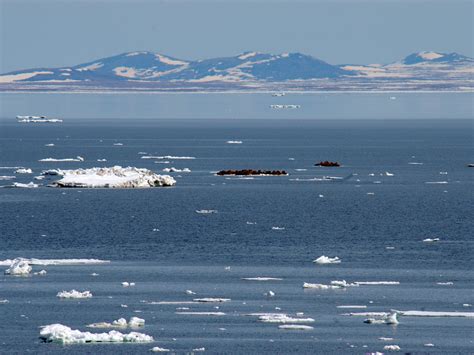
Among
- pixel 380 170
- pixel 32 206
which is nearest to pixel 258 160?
pixel 380 170

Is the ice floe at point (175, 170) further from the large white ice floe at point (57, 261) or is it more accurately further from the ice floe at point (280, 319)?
the ice floe at point (280, 319)

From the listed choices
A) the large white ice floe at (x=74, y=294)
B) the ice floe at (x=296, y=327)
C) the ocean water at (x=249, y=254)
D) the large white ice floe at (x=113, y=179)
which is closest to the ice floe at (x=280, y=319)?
the ocean water at (x=249, y=254)

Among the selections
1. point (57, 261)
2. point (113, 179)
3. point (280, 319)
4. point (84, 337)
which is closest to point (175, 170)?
point (113, 179)

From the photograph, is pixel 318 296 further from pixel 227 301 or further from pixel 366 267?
pixel 366 267

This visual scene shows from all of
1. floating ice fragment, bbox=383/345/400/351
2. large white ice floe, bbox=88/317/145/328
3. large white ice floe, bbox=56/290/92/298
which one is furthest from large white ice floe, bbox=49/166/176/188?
floating ice fragment, bbox=383/345/400/351

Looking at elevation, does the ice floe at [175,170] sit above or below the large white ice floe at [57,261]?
below

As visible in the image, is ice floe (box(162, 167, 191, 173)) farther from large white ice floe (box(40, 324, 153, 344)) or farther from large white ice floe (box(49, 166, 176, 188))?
large white ice floe (box(40, 324, 153, 344))
